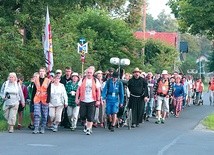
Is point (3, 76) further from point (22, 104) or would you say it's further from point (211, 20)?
point (211, 20)

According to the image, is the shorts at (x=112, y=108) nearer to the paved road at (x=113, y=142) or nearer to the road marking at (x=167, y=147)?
the paved road at (x=113, y=142)

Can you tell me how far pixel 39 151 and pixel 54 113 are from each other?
17.4 feet

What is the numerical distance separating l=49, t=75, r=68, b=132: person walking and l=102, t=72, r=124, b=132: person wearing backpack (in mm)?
1337

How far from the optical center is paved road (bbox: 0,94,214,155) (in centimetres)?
1384

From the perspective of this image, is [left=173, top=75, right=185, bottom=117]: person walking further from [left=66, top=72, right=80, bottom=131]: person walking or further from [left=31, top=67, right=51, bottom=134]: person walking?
[left=31, top=67, right=51, bottom=134]: person walking

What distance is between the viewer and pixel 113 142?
15.9m

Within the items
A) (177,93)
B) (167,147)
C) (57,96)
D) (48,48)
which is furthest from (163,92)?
(167,147)

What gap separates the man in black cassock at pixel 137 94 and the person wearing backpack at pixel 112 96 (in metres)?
1.45

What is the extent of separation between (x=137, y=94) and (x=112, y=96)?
71.9 inches

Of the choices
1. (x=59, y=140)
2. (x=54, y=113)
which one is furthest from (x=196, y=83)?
(x=59, y=140)

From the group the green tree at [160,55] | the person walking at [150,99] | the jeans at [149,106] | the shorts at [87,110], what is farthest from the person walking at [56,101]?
the green tree at [160,55]

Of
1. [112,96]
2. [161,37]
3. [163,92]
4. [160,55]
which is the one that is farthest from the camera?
[161,37]

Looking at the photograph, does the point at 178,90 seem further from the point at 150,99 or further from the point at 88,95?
the point at 88,95

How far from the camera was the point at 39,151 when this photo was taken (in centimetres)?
1352
